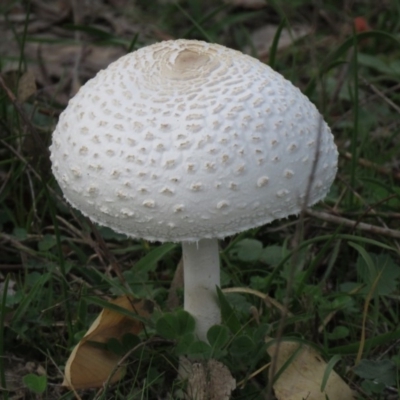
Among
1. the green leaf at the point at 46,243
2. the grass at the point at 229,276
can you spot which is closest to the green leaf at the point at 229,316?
the grass at the point at 229,276

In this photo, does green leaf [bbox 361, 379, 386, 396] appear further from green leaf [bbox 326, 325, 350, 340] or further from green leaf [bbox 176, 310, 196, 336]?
green leaf [bbox 176, 310, 196, 336]

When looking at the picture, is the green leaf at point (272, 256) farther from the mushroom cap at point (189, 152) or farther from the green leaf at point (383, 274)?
the mushroom cap at point (189, 152)

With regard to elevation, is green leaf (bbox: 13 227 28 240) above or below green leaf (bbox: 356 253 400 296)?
below

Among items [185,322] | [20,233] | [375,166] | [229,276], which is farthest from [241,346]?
[375,166]

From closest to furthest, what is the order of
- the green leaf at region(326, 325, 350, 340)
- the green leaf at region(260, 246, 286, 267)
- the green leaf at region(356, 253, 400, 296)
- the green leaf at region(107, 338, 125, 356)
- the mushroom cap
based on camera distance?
the mushroom cap, the green leaf at region(107, 338, 125, 356), the green leaf at region(326, 325, 350, 340), the green leaf at region(356, 253, 400, 296), the green leaf at region(260, 246, 286, 267)

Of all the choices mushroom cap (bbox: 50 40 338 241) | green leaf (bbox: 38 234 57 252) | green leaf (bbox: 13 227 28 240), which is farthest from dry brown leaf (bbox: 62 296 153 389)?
green leaf (bbox: 13 227 28 240)

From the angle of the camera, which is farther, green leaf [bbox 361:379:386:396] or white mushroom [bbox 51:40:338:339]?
green leaf [bbox 361:379:386:396]

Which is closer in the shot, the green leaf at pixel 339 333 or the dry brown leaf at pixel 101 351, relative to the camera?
the dry brown leaf at pixel 101 351
